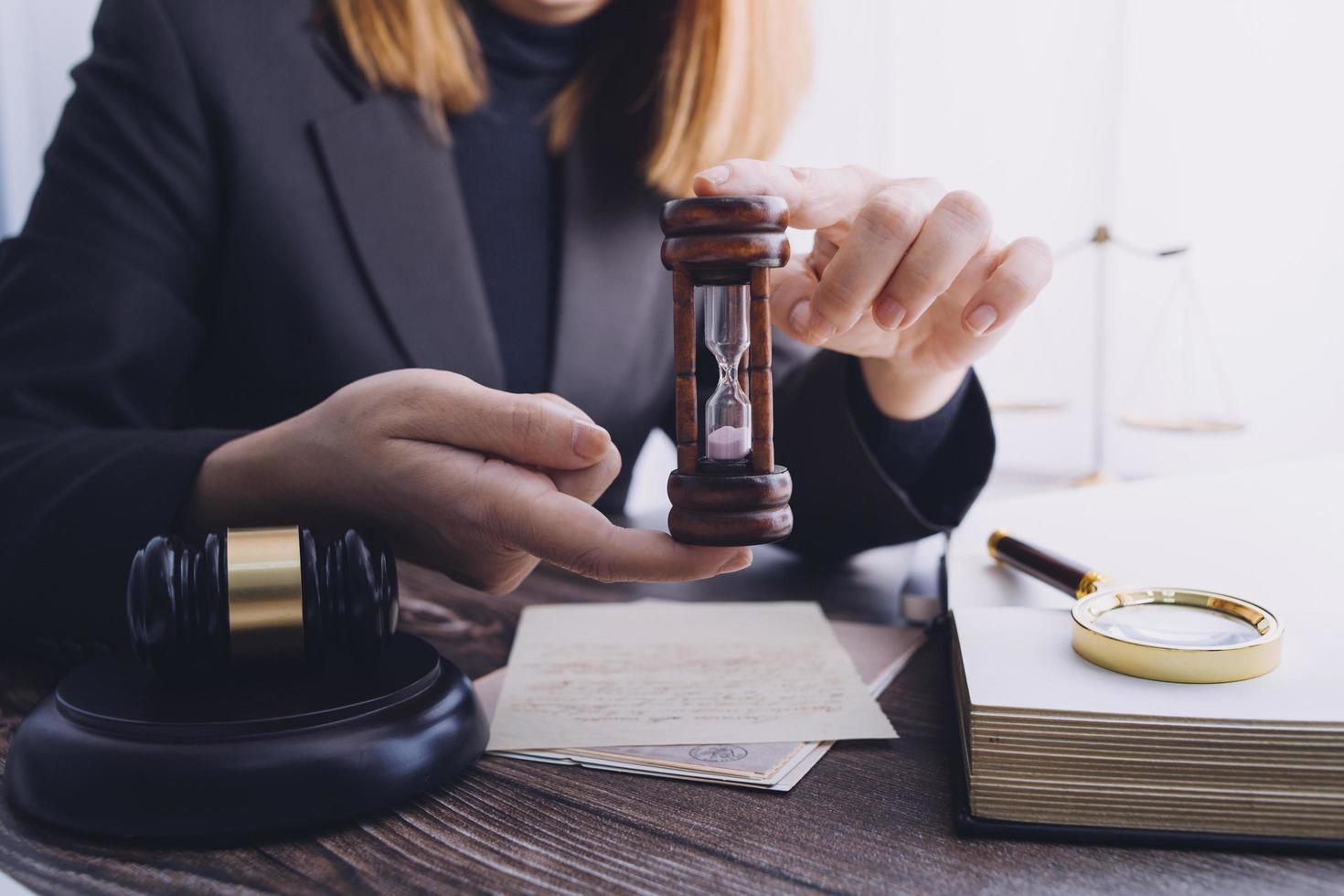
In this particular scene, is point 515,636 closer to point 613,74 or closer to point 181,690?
point 181,690

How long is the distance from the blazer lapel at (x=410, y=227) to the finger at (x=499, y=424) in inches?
34.3

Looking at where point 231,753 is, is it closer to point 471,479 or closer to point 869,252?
point 471,479

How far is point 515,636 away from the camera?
3.81ft

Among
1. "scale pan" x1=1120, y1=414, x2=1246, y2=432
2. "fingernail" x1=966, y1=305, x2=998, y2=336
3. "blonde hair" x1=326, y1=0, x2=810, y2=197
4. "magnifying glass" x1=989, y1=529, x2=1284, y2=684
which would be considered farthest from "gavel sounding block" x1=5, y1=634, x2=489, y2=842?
"scale pan" x1=1120, y1=414, x2=1246, y2=432

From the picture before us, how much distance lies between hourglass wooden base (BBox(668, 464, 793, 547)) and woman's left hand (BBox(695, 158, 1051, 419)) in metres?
0.25

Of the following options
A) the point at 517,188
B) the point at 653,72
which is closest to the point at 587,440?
the point at 517,188

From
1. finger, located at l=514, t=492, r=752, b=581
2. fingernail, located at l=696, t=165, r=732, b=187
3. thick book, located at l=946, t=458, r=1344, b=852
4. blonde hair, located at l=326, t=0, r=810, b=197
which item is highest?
blonde hair, located at l=326, t=0, r=810, b=197

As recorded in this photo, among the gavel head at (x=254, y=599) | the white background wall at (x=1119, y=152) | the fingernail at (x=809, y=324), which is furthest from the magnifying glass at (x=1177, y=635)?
the white background wall at (x=1119, y=152)

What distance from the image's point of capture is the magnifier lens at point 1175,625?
78 centimetres

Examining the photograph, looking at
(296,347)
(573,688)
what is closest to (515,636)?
(573,688)

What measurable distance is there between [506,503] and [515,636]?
36 centimetres

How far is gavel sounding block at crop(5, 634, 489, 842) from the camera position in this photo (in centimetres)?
69

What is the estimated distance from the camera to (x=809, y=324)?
1.04 meters

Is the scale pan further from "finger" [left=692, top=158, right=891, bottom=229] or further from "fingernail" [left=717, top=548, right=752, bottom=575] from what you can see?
"fingernail" [left=717, top=548, right=752, bottom=575]
